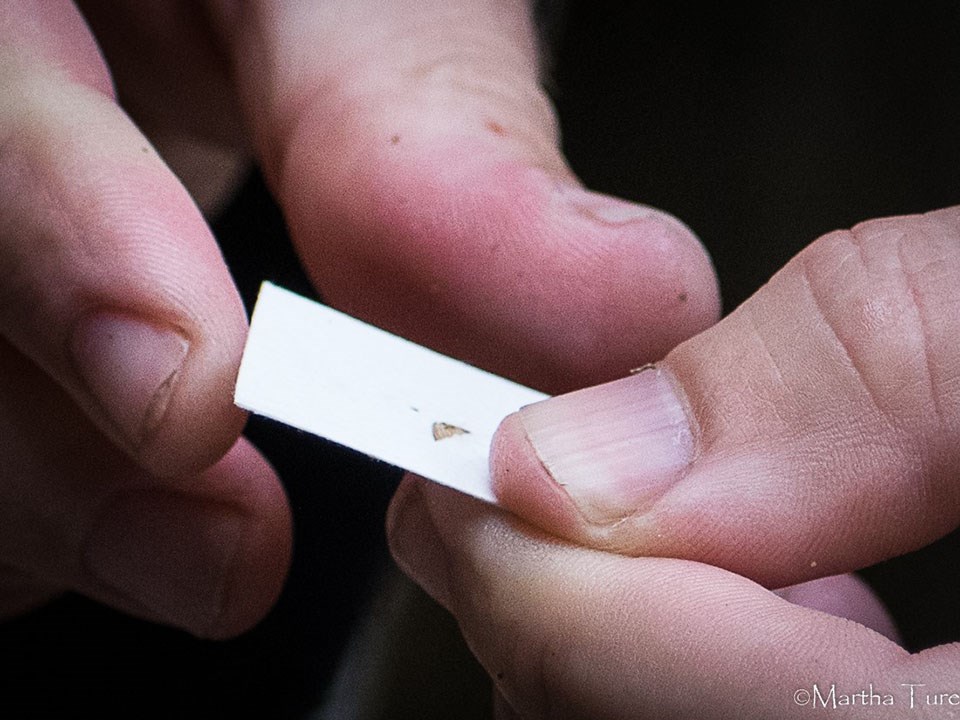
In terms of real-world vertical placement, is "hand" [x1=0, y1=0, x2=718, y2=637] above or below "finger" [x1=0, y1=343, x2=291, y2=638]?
above

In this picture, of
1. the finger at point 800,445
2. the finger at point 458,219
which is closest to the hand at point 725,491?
the finger at point 800,445

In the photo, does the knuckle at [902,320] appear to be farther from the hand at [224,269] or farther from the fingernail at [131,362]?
the fingernail at [131,362]

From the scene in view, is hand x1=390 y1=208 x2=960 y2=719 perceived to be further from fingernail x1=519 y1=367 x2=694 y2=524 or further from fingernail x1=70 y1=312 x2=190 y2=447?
fingernail x1=70 y1=312 x2=190 y2=447

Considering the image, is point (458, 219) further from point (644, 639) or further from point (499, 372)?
point (644, 639)

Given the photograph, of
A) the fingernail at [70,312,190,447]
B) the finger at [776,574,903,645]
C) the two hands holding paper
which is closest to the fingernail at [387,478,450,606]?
the two hands holding paper

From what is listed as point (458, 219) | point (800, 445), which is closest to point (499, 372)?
point (458, 219)

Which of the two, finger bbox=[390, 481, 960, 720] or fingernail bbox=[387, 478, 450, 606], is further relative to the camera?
fingernail bbox=[387, 478, 450, 606]
